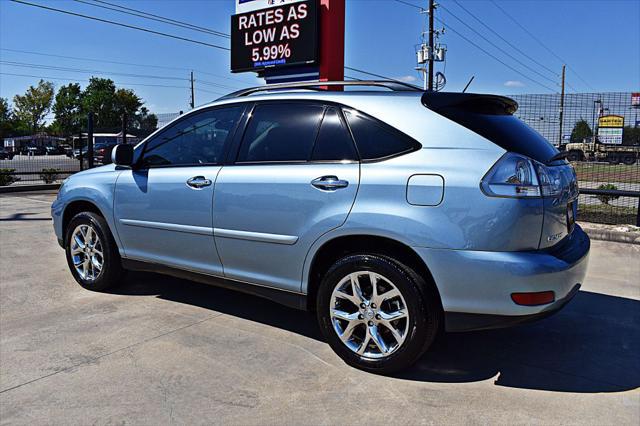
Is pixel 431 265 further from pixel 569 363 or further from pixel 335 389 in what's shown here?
pixel 569 363

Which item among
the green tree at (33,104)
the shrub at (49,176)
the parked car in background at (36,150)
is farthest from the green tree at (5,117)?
the shrub at (49,176)

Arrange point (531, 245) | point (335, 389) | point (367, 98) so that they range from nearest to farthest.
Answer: point (531, 245)
point (335, 389)
point (367, 98)

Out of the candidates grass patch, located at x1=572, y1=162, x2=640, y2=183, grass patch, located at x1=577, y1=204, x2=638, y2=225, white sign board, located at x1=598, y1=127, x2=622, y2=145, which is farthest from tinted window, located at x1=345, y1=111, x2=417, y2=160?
white sign board, located at x1=598, y1=127, x2=622, y2=145

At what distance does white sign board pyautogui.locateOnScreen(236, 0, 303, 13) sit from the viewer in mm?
9075

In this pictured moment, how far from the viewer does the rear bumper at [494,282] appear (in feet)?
8.96

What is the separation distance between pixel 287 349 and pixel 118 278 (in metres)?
2.07

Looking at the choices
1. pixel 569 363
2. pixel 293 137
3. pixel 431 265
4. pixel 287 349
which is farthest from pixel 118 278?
pixel 569 363

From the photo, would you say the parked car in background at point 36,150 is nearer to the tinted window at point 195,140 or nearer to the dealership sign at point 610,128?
the dealership sign at point 610,128

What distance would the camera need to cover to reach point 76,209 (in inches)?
195

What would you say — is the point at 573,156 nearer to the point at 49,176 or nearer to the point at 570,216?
the point at 570,216

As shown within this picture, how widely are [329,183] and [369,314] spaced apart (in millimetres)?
831

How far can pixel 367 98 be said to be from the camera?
10.8 ft

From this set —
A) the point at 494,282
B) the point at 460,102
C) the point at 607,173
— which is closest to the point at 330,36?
the point at 460,102

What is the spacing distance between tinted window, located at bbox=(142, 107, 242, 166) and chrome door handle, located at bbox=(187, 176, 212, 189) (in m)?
0.16
